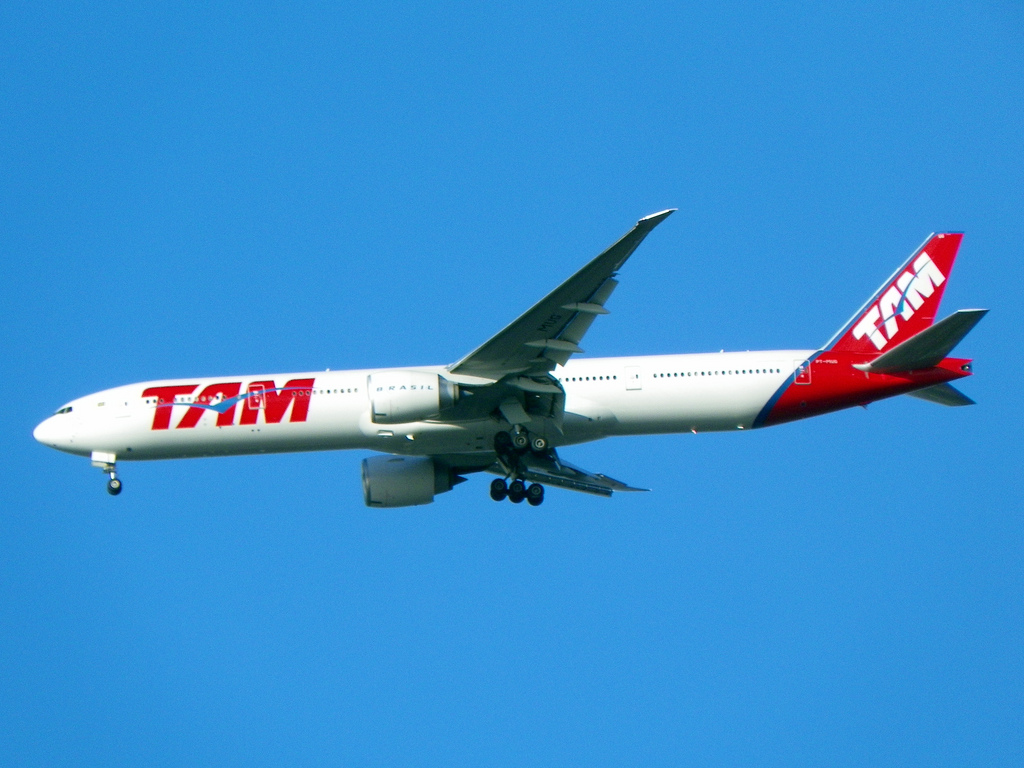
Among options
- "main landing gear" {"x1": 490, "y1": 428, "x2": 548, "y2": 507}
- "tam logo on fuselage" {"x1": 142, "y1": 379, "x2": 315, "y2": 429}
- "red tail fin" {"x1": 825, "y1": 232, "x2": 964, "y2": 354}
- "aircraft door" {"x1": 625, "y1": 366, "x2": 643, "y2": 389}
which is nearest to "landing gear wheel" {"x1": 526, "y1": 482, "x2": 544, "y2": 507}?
"main landing gear" {"x1": 490, "y1": 428, "x2": 548, "y2": 507}

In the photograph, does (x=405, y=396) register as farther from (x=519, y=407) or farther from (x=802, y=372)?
(x=802, y=372)

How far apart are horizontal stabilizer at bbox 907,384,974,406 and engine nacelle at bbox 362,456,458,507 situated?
492 inches

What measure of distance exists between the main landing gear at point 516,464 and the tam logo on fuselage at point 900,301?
9048 millimetres

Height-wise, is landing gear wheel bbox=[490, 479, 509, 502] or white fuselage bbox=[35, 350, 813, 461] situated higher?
white fuselage bbox=[35, 350, 813, 461]

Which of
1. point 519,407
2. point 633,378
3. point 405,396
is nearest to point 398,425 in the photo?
point 405,396

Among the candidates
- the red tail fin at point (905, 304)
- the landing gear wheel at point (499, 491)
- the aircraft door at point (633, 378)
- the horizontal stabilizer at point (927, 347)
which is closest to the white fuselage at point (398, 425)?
the aircraft door at point (633, 378)

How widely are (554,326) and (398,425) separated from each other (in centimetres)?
518

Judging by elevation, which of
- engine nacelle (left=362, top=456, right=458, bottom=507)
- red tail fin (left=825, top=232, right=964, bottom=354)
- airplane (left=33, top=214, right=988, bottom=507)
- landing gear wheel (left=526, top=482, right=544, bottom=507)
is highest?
red tail fin (left=825, top=232, right=964, bottom=354)

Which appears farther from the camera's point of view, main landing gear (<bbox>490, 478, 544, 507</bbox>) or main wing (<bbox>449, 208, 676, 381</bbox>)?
main landing gear (<bbox>490, 478, 544, 507</bbox>)

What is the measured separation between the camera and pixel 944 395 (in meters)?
29.9

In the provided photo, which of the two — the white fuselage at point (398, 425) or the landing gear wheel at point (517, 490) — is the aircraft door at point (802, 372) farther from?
A: the landing gear wheel at point (517, 490)

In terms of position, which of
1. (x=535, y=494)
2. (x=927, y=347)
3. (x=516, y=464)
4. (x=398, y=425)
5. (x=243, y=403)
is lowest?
(x=535, y=494)

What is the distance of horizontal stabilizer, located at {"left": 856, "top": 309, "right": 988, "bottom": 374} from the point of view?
2682 centimetres

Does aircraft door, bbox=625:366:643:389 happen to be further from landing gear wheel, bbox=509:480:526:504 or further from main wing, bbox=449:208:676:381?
landing gear wheel, bbox=509:480:526:504
